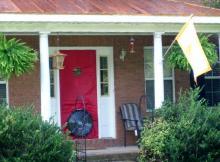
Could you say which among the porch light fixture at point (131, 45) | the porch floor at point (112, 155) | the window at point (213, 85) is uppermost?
the porch light fixture at point (131, 45)

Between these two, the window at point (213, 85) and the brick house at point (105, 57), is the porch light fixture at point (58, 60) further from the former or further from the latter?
the window at point (213, 85)

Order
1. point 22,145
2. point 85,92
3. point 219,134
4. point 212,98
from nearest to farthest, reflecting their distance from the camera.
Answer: point 22,145 → point 219,134 → point 85,92 → point 212,98

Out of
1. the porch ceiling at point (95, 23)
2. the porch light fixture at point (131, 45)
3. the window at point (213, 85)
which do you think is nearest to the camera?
the porch ceiling at point (95, 23)

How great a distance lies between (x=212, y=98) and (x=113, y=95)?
2.85 meters

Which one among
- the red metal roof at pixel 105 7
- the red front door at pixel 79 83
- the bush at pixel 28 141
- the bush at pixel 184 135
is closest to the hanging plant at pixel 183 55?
the red metal roof at pixel 105 7

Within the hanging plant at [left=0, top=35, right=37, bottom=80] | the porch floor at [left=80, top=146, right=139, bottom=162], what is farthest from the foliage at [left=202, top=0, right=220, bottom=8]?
the hanging plant at [left=0, top=35, right=37, bottom=80]

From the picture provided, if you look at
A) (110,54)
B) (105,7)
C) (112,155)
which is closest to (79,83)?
(110,54)

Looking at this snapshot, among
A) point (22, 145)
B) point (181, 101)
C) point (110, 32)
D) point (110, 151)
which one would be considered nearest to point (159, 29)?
point (110, 32)

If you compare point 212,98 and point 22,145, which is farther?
point 212,98

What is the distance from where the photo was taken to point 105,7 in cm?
1411

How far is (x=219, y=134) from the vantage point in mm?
11836

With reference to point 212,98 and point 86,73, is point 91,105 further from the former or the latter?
point 212,98

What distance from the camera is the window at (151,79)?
51.2 ft

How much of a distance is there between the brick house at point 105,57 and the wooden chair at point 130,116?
6.9 inches
